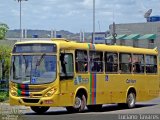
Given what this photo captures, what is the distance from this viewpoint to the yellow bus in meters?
20.8

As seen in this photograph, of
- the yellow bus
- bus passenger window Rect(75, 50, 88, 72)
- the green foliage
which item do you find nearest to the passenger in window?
the yellow bus

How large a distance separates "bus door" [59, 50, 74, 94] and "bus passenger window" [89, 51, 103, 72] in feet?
4.93

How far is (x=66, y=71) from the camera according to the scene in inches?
835

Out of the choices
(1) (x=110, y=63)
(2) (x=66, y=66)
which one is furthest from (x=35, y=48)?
(1) (x=110, y=63)

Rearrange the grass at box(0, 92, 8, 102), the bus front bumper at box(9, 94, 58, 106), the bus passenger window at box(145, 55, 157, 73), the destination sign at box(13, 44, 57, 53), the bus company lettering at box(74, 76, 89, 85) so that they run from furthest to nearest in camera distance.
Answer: the grass at box(0, 92, 8, 102)
the bus passenger window at box(145, 55, 157, 73)
the bus company lettering at box(74, 76, 89, 85)
the destination sign at box(13, 44, 57, 53)
the bus front bumper at box(9, 94, 58, 106)

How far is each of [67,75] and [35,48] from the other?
5.68 feet

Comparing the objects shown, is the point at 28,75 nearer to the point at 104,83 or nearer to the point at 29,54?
the point at 29,54

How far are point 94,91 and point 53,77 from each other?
2894mm

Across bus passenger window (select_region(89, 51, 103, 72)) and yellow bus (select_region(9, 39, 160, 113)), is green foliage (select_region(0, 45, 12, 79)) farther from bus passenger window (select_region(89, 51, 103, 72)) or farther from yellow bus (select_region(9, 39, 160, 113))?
bus passenger window (select_region(89, 51, 103, 72))

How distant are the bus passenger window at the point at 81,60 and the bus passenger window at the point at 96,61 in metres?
0.35

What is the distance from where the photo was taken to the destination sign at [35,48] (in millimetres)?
21172

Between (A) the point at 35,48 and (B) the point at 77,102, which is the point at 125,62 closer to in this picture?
(B) the point at 77,102

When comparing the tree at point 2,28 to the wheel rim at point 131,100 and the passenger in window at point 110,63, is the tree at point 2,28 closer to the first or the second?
the wheel rim at point 131,100

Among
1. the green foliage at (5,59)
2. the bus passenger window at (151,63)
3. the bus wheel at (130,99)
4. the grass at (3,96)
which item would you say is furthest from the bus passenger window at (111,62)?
the green foliage at (5,59)
